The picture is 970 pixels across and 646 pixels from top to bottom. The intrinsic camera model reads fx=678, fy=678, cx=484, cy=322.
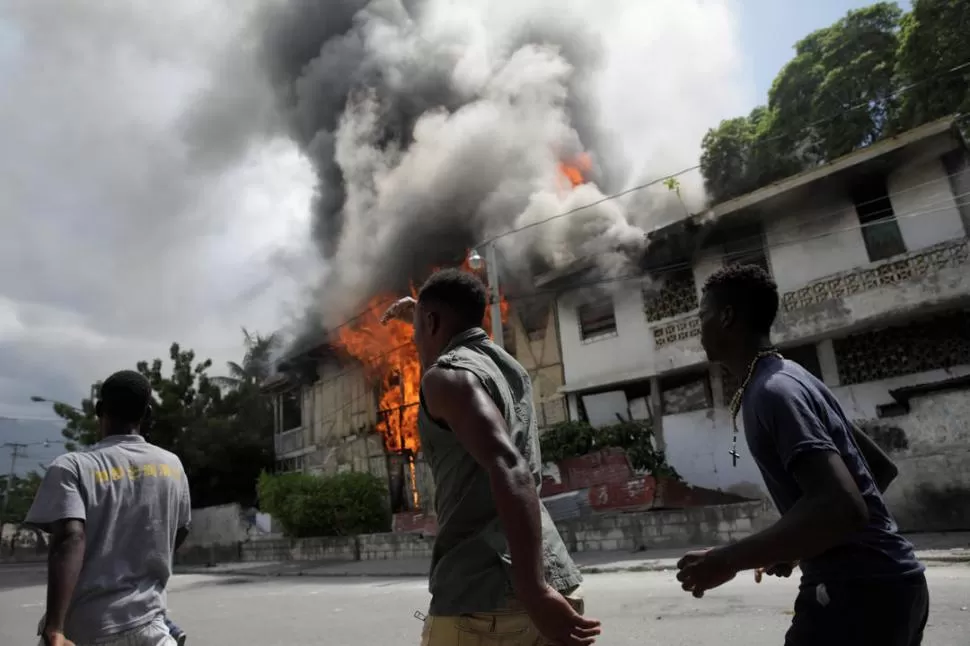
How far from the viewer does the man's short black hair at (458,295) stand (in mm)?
1943

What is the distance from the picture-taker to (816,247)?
43.3 ft

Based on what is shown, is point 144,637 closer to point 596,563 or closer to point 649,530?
point 596,563

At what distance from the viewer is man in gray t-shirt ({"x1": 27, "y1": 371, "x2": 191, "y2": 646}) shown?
201 cm

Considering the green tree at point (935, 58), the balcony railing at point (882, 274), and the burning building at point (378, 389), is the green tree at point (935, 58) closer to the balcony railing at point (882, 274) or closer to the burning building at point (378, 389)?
the balcony railing at point (882, 274)

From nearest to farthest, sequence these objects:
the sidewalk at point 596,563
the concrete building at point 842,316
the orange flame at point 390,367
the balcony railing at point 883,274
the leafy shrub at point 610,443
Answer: the sidewalk at point 596,563 → the concrete building at point 842,316 → the balcony railing at point 883,274 → the leafy shrub at point 610,443 → the orange flame at point 390,367

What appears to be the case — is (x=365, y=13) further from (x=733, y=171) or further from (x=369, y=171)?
(x=733, y=171)

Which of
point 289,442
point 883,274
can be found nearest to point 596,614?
point 883,274

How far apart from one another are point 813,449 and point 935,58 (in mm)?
17358

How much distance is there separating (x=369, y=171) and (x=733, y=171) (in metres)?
10.8

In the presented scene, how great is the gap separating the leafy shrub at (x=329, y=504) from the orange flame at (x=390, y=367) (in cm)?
223

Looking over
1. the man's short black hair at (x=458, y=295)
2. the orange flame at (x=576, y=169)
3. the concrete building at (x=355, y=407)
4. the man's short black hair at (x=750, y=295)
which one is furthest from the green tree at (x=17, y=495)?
the man's short black hair at (x=750, y=295)

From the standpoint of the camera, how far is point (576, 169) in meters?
20.4

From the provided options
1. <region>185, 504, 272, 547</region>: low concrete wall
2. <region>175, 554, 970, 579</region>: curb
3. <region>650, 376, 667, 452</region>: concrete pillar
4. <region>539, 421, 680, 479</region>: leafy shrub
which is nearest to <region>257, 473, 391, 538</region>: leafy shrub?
<region>175, 554, 970, 579</region>: curb

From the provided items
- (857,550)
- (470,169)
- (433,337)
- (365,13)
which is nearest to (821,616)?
(857,550)
